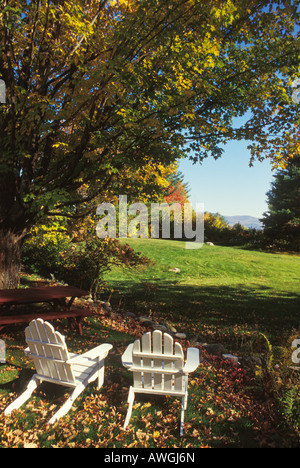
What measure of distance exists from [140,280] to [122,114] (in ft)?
27.8

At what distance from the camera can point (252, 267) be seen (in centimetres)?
1631

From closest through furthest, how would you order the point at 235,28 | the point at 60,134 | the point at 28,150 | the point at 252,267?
1. the point at 235,28
2. the point at 28,150
3. the point at 60,134
4. the point at 252,267

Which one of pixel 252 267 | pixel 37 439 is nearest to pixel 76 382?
pixel 37 439

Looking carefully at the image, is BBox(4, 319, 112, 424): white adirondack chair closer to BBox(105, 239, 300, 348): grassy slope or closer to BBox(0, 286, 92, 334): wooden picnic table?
BBox(0, 286, 92, 334): wooden picnic table

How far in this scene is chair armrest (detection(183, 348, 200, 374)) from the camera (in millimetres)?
3885

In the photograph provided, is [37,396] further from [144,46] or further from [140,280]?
[140,280]

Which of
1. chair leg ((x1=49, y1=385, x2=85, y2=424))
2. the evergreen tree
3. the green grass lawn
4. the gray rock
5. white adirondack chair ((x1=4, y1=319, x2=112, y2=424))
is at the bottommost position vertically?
the gray rock

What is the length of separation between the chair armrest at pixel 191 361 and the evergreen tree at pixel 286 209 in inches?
873

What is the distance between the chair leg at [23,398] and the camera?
3807mm

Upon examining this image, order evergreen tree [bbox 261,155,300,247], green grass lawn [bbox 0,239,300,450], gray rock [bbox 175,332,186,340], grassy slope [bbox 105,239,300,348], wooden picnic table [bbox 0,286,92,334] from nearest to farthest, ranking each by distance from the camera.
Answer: green grass lawn [bbox 0,239,300,450]
wooden picnic table [bbox 0,286,92,334]
gray rock [bbox 175,332,186,340]
grassy slope [bbox 105,239,300,348]
evergreen tree [bbox 261,155,300,247]

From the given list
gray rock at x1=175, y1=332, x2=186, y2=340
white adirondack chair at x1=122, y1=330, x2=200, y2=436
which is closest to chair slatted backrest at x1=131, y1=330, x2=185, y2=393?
white adirondack chair at x1=122, y1=330, x2=200, y2=436

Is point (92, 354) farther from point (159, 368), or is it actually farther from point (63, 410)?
point (159, 368)

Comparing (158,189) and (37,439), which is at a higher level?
(158,189)

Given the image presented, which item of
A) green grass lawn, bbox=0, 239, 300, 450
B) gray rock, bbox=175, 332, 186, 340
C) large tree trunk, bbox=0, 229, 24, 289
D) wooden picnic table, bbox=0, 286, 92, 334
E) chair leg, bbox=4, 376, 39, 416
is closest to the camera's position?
green grass lawn, bbox=0, 239, 300, 450
